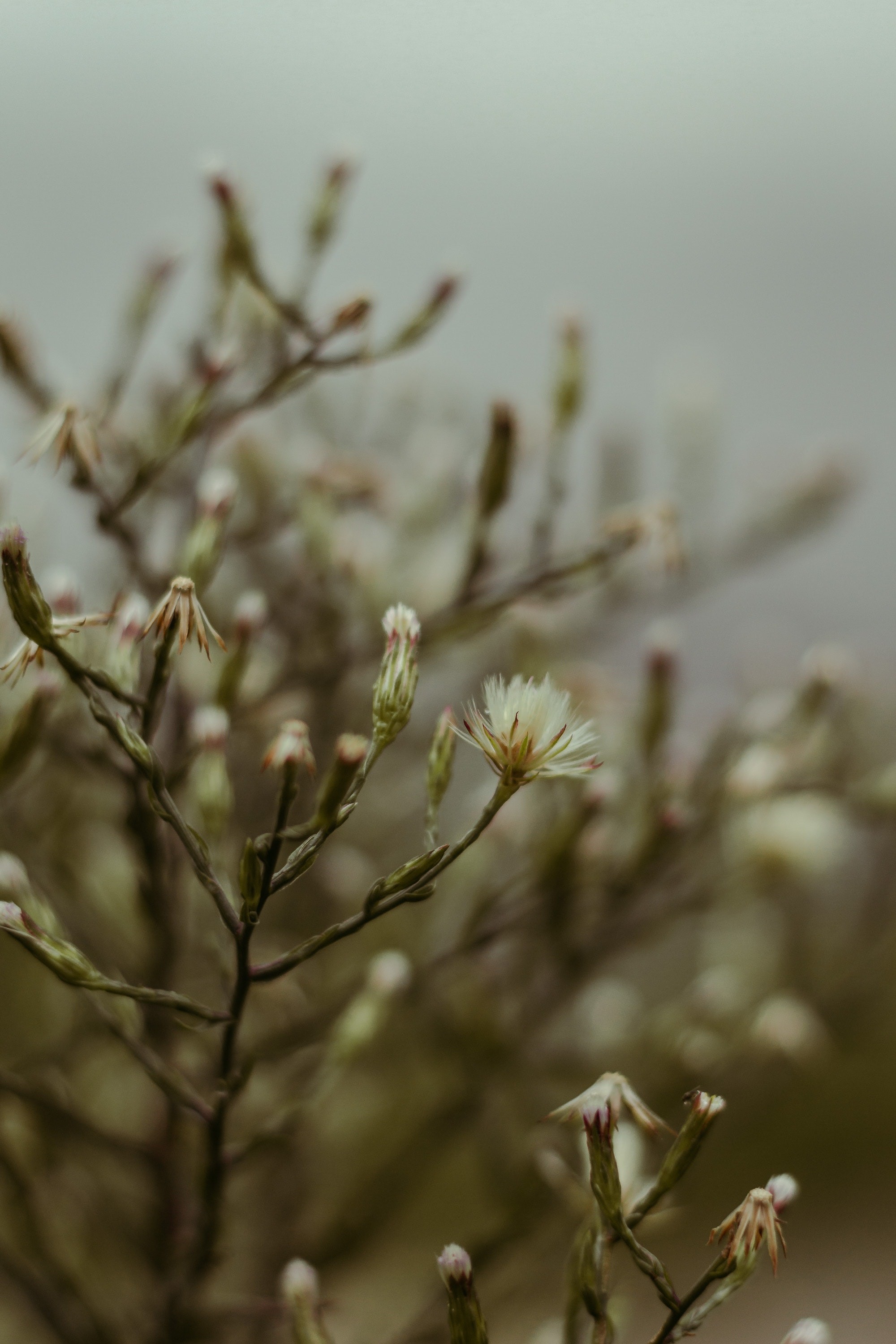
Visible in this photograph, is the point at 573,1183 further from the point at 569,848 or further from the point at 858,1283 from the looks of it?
the point at 858,1283

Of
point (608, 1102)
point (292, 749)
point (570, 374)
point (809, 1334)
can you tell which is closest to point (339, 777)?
point (292, 749)

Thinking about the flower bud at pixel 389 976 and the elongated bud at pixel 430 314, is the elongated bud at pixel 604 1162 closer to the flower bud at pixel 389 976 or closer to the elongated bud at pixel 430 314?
the flower bud at pixel 389 976

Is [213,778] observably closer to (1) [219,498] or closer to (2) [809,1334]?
(1) [219,498]

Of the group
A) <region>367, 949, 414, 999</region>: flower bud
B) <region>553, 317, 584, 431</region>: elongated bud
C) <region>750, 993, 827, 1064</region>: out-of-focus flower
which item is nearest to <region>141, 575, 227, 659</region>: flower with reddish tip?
<region>367, 949, 414, 999</region>: flower bud

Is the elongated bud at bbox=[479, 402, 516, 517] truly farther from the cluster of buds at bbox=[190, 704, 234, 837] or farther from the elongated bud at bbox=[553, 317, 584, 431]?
the cluster of buds at bbox=[190, 704, 234, 837]

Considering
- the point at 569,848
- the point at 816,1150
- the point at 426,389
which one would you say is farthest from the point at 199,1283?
the point at 816,1150

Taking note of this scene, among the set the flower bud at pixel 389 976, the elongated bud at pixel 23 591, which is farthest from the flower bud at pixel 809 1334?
the elongated bud at pixel 23 591

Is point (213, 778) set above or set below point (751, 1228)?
above

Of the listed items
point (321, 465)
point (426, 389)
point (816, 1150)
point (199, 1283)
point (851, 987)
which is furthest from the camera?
point (816, 1150)
